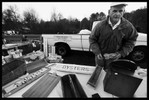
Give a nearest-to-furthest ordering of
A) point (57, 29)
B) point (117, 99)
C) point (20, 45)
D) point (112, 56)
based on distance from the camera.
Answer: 1. point (117, 99)
2. point (112, 56)
3. point (20, 45)
4. point (57, 29)

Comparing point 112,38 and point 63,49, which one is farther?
point 63,49

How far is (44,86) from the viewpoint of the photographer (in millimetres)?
880

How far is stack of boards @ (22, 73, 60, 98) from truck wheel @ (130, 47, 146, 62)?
309cm

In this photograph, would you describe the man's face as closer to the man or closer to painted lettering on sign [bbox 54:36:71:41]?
the man

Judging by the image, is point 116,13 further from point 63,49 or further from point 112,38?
point 63,49

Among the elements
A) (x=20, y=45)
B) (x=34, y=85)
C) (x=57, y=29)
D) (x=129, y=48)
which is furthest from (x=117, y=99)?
(x=57, y=29)

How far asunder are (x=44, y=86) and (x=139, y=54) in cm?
337

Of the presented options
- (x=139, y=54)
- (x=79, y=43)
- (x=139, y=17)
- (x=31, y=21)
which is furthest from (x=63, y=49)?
(x=31, y=21)

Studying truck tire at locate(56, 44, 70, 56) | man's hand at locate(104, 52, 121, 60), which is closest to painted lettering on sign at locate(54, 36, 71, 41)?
truck tire at locate(56, 44, 70, 56)

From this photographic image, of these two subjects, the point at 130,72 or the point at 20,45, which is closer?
the point at 130,72

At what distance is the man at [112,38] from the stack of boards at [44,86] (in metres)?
0.68

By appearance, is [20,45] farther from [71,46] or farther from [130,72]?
[71,46]

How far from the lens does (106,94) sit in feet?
2.66

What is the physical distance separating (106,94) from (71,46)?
3.19 metres
